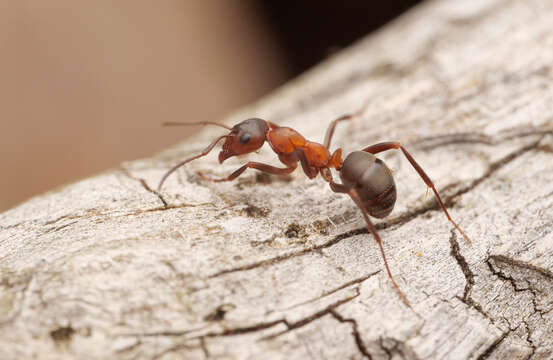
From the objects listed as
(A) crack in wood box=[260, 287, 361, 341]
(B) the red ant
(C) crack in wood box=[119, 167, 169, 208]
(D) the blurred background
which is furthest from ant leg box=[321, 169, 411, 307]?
(D) the blurred background

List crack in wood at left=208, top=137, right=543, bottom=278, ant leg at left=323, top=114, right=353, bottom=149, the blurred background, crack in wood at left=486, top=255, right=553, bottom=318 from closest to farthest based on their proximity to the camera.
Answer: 1. crack in wood at left=208, top=137, right=543, bottom=278
2. crack in wood at left=486, top=255, right=553, bottom=318
3. ant leg at left=323, top=114, right=353, bottom=149
4. the blurred background

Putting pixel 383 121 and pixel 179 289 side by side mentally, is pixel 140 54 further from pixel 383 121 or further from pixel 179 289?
pixel 179 289

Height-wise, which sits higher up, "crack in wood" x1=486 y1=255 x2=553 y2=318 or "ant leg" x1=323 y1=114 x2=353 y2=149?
"ant leg" x1=323 y1=114 x2=353 y2=149

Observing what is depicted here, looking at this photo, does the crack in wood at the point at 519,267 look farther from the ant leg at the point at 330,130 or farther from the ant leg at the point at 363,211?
the ant leg at the point at 330,130

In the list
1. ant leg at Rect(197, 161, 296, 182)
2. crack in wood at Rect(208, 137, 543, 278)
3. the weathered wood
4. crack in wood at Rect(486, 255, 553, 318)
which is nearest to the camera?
the weathered wood

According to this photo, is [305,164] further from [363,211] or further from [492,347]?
[492,347]

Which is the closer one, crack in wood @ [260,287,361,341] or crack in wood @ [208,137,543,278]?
crack in wood @ [260,287,361,341]

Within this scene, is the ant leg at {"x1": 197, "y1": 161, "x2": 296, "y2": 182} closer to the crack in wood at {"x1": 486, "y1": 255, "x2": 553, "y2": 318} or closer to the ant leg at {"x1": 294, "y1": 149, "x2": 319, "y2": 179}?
the ant leg at {"x1": 294, "y1": 149, "x2": 319, "y2": 179}
